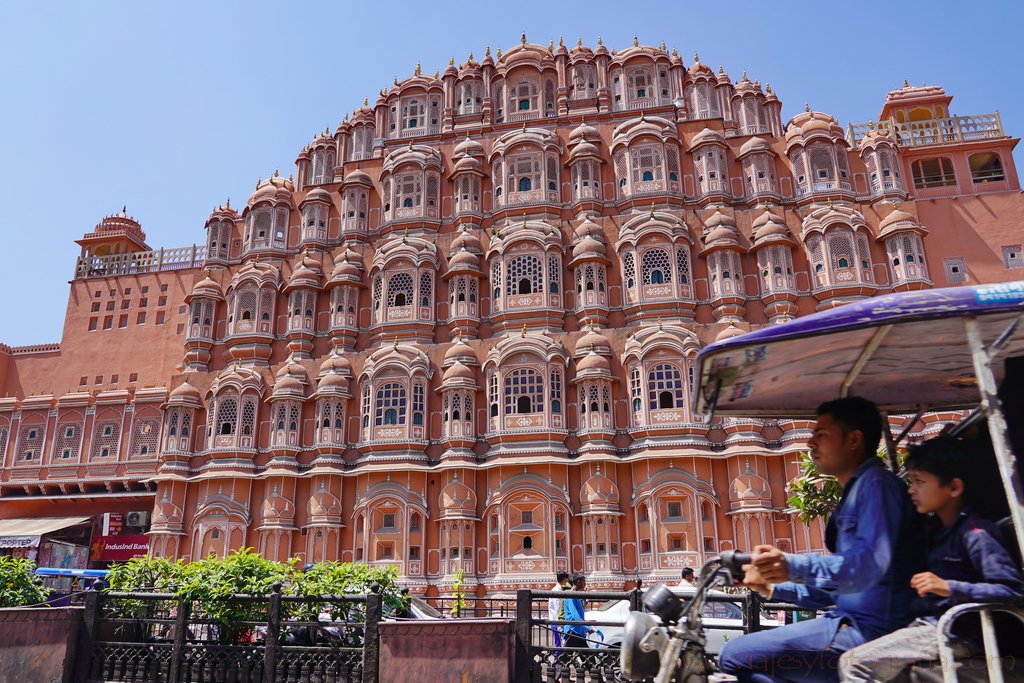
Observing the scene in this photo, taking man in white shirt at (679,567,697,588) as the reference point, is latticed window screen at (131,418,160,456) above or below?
above

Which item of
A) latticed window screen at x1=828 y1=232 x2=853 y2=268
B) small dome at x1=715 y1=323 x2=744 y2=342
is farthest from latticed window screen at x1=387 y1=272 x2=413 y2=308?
latticed window screen at x1=828 y1=232 x2=853 y2=268

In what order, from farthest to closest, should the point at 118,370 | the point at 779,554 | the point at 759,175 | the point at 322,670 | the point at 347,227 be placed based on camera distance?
1. the point at 118,370
2. the point at 347,227
3. the point at 759,175
4. the point at 322,670
5. the point at 779,554

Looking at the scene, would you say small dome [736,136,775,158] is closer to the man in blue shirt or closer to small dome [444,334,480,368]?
small dome [444,334,480,368]

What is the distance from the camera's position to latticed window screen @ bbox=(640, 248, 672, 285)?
83.4ft

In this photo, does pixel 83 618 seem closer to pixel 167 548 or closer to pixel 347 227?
pixel 167 548

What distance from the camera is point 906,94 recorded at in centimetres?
3531

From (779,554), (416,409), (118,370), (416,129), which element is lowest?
(779,554)

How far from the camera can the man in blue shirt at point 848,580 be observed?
3305mm

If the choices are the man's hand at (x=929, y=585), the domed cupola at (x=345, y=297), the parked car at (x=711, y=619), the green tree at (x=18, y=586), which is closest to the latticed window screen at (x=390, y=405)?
the domed cupola at (x=345, y=297)

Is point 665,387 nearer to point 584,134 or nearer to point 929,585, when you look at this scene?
point 584,134

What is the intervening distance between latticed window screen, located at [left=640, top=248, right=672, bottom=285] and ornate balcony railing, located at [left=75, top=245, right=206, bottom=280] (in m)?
22.0

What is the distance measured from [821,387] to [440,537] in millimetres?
19913

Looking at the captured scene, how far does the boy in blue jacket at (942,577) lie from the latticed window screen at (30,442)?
36100mm

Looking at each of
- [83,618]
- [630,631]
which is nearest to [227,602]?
[83,618]
